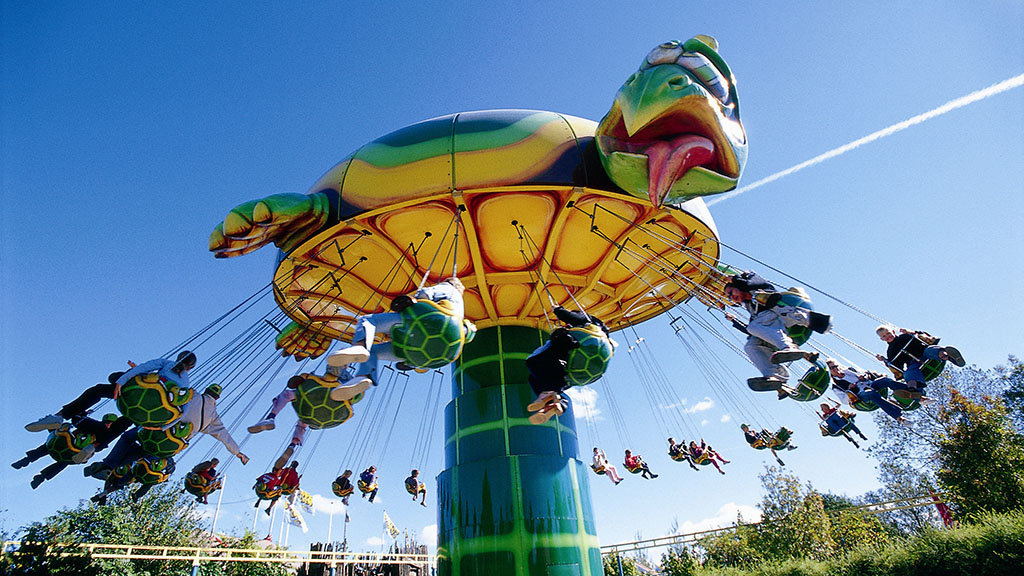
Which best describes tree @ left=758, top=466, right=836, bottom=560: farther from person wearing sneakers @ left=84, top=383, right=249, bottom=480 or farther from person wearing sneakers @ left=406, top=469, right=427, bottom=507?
person wearing sneakers @ left=84, top=383, right=249, bottom=480

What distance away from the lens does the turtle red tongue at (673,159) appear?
19.1 feet

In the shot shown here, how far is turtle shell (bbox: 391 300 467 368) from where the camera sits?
5164mm

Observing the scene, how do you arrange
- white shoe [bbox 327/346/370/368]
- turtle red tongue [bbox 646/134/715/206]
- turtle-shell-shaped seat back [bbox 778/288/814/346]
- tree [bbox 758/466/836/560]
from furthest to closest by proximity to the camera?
1. tree [bbox 758/466/836/560]
2. turtle-shell-shaped seat back [bbox 778/288/814/346]
3. turtle red tongue [bbox 646/134/715/206]
4. white shoe [bbox 327/346/370/368]

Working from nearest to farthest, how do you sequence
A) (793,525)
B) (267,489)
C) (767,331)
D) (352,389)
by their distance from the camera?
1. (352,389)
2. (767,331)
3. (267,489)
4. (793,525)

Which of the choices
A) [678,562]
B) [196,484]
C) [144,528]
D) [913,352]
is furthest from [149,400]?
[144,528]

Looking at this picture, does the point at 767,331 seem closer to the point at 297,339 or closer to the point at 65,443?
the point at 65,443

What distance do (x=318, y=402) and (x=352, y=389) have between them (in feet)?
3.29

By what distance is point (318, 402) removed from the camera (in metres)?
5.77

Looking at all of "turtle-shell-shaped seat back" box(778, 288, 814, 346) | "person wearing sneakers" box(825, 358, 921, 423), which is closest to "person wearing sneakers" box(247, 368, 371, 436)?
"turtle-shell-shaped seat back" box(778, 288, 814, 346)

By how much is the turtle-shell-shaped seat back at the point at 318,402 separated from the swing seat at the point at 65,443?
2977mm

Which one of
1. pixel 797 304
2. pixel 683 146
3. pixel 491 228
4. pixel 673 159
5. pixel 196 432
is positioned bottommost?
pixel 196 432

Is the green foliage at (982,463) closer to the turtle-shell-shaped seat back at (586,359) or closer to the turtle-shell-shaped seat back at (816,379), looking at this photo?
the turtle-shell-shaped seat back at (816,379)

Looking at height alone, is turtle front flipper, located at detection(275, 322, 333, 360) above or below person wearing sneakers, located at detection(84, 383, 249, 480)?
above

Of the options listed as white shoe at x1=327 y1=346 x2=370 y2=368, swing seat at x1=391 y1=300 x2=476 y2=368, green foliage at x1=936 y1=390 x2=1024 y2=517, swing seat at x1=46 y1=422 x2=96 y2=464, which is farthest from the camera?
green foliage at x1=936 y1=390 x2=1024 y2=517
